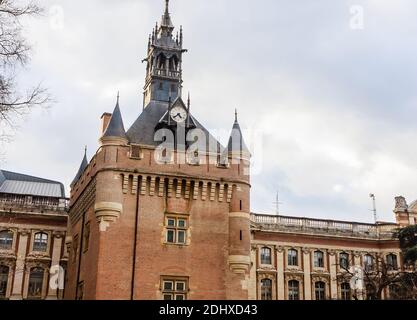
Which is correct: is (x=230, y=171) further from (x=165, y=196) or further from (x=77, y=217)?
(x=77, y=217)

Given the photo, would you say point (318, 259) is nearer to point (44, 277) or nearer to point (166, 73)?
point (166, 73)

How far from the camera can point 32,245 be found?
46.1m

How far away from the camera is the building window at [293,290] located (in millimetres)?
51312

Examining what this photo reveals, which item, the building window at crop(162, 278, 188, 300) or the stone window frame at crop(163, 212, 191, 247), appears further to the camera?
the stone window frame at crop(163, 212, 191, 247)

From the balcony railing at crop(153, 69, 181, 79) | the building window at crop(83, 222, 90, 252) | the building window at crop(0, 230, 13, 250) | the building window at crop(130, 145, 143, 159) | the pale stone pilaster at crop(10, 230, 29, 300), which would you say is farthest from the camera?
the building window at crop(0, 230, 13, 250)

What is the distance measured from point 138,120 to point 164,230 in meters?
10.1

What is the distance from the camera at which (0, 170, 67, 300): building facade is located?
44.5 meters

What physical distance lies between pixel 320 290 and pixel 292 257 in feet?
Result: 12.5

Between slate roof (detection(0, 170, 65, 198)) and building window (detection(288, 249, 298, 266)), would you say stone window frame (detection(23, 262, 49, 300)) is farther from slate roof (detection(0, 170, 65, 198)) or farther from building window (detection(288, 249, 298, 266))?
building window (detection(288, 249, 298, 266))

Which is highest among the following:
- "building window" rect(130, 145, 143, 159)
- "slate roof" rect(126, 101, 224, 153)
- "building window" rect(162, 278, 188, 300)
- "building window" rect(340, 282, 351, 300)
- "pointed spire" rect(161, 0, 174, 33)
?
"pointed spire" rect(161, 0, 174, 33)

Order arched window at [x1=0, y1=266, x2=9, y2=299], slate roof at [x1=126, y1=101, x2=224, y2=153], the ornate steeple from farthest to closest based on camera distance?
arched window at [x1=0, y1=266, x2=9, y2=299] < the ornate steeple < slate roof at [x1=126, y1=101, x2=224, y2=153]

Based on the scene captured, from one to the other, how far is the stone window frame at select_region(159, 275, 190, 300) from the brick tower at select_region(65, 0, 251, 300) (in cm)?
5

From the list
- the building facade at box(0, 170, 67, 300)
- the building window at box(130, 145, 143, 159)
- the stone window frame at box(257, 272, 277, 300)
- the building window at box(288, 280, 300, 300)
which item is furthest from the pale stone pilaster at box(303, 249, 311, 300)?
the building window at box(130, 145, 143, 159)
